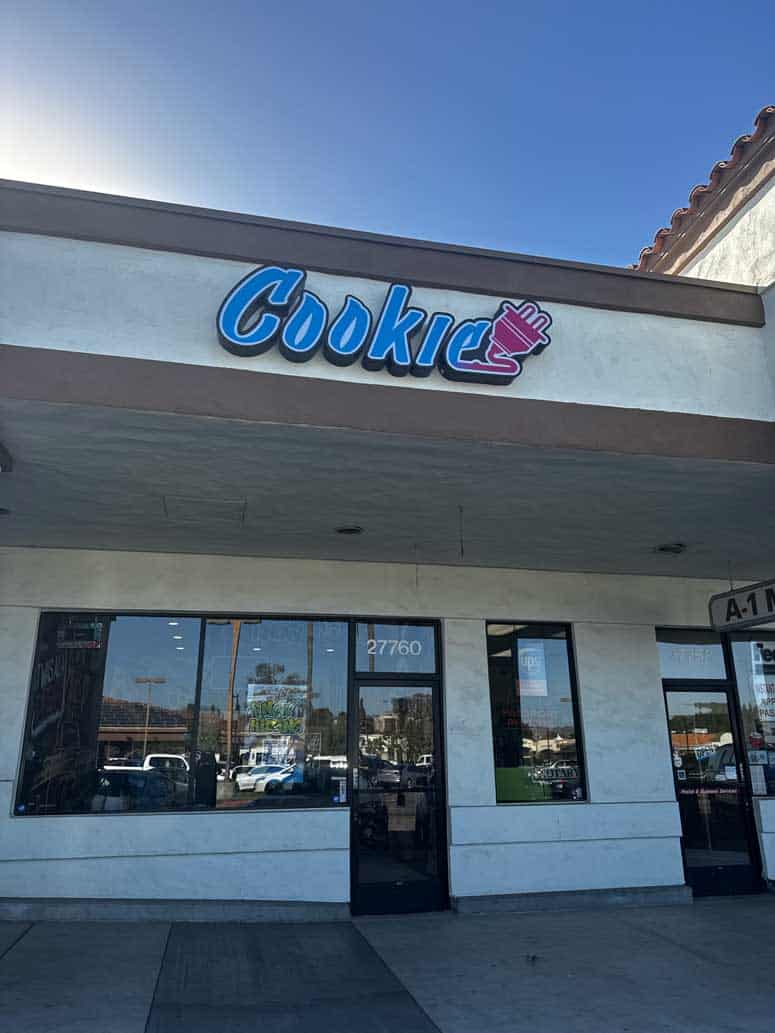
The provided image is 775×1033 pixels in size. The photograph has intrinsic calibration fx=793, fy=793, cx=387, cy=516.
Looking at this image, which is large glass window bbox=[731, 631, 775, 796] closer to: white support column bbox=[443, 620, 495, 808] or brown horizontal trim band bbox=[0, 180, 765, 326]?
white support column bbox=[443, 620, 495, 808]

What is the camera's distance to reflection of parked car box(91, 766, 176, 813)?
8672 mm

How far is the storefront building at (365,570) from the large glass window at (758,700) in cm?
5

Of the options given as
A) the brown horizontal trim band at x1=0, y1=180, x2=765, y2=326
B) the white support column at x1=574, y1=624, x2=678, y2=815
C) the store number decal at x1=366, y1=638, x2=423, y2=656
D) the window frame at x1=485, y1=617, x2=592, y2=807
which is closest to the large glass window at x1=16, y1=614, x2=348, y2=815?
the store number decal at x1=366, y1=638, x2=423, y2=656

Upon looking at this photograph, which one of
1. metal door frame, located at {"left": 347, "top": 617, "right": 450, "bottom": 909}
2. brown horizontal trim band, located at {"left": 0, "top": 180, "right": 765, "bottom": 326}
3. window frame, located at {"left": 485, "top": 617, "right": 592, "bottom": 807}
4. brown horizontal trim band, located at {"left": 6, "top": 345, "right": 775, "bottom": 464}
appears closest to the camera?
brown horizontal trim band, located at {"left": 6, "top": 345, "right": 775, "bottom": 464}

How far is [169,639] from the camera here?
9281 millimetres

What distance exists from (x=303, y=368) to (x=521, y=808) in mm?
6160

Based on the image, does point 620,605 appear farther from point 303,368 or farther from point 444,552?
point 303,368

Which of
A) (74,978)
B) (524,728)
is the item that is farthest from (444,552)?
(74,978)

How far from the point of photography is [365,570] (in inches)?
388

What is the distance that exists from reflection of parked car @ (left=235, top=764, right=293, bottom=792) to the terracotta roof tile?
7.83 m

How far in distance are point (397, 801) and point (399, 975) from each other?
107 inches

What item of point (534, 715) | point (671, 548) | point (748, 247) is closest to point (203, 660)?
point (534, 715)

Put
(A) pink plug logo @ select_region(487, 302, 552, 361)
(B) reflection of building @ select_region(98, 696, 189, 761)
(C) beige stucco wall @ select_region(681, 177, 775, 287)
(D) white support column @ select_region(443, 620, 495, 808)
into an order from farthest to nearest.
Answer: (D) white support column @ select_region(443, 620, 495, 808), (B) reflection of building @ select_region(98, 696, 189, 761), (C) beige stucco wall @ select_region(681, 177, 775, 287), (A) pink plug logo @ select_region(487, 302, 552, 361)

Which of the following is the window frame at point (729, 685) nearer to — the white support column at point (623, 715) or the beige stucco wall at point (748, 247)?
the white support column at point (623, 715)
